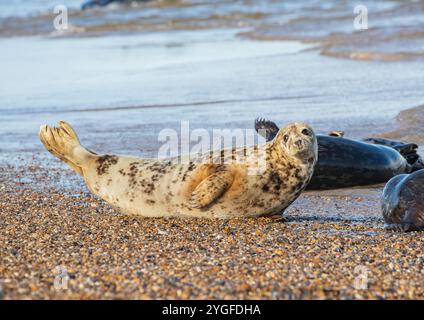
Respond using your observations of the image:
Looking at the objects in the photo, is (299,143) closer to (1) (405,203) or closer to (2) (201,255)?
(1) (405,203)

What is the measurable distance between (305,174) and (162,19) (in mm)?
24014

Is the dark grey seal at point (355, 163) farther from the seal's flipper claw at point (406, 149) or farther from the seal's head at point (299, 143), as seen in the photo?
the seal's head at point (299, 143)

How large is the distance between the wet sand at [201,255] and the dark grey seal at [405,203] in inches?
3.8

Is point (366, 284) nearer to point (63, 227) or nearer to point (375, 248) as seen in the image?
point (375, 248)

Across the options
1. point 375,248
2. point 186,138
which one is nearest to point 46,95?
point 186,138

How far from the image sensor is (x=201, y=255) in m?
4.93

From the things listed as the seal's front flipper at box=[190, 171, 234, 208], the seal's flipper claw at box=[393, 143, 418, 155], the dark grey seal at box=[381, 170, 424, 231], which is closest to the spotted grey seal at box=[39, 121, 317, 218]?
the seal's front flipper at box=[190, 171, 234, 208]

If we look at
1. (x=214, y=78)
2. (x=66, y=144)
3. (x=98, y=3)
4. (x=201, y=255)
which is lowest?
(x=201, y=255)

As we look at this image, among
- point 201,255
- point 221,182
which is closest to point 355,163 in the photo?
point 221,182

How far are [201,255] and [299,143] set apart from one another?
4.16 ft

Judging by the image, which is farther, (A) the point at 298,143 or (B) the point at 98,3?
(B) the point at 98,3

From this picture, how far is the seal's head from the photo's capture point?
582 centimetres

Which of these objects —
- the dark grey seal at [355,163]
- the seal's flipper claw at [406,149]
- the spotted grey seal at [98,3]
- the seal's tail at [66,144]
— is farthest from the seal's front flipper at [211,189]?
the spotted grey seal at [98,3]
